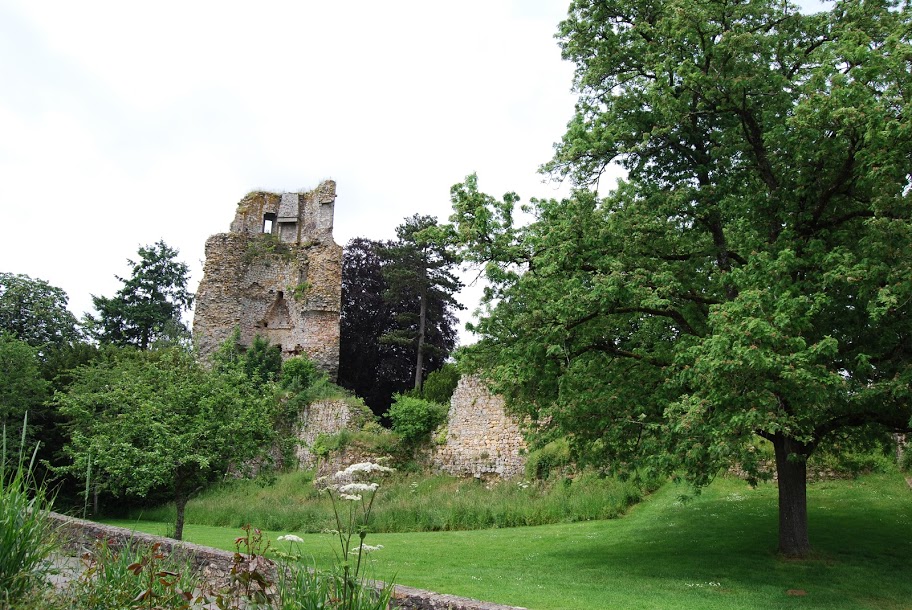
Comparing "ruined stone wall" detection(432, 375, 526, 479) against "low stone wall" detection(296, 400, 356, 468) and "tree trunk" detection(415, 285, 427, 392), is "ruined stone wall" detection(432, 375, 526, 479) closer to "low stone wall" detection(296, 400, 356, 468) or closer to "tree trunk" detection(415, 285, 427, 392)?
"low stone wall" detection(296, 400, 356, 468)

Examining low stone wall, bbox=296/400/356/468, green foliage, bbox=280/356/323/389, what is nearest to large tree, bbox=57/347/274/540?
low stone wall, bbox=296/400/356/468

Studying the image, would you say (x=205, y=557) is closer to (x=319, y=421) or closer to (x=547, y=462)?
(x=547, y=462)

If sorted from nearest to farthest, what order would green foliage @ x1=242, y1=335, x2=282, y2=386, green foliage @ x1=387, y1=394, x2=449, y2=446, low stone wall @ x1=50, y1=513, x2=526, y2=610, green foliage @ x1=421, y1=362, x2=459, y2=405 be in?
low stone wall @ x1=50, y1=513, x2=526, y2=610 < green foliage @ x1=387, y1=394, x2=449, y2=446 < green foliage @ x1=421, y1=362, x2=459, y2=405 < green foliage @ x1=242, y1=335, x2=282, y2=386

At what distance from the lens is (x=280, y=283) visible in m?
37.9

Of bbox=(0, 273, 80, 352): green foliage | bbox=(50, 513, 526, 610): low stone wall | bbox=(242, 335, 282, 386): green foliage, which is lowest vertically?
bbox=(50, 513, 526, 610): low stone wall

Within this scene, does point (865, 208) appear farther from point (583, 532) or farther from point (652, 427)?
point (583, 532)

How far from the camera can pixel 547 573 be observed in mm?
11438

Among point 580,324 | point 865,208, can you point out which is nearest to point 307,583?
point 580,324

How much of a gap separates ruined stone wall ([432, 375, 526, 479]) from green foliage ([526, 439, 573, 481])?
967mm

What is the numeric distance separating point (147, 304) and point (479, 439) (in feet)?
100

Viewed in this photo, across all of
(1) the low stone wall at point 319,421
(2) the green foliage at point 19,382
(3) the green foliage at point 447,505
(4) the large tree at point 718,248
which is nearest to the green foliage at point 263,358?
(1) the low stone wall at point 319,421

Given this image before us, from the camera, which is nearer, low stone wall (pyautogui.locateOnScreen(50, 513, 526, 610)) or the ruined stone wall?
low stone wall (pyautogui.locateOnScreen(50, 513, 526, 610))

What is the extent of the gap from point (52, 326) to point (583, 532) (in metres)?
37.7

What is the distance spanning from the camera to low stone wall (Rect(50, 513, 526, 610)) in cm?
648
